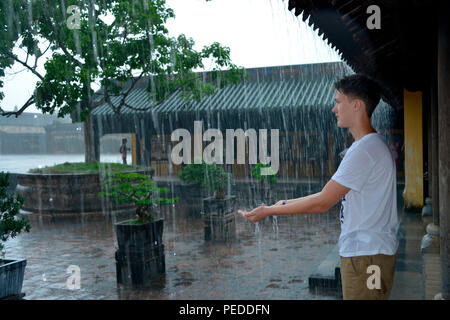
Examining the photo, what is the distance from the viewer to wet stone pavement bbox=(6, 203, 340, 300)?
212 inches

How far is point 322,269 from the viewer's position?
5453mm

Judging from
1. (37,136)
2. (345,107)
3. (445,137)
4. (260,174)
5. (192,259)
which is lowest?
(192,259)

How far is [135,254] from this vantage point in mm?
5734

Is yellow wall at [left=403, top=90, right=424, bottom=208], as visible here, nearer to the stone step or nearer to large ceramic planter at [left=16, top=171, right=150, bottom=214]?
the stone step

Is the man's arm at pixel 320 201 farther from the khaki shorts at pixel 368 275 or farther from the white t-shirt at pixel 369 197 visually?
the khaki shorts at pixel 368 275

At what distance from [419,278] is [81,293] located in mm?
4010

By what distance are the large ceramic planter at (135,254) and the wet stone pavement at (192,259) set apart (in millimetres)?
159

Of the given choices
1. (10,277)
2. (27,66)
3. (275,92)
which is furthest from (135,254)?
(275,92)

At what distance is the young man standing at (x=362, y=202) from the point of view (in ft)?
5.84

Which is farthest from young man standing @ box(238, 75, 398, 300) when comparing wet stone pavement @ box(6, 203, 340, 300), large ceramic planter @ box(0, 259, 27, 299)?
large ceramic planter @ box(0, 259, 27, 299)

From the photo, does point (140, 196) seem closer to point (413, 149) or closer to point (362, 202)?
point (362, 202)

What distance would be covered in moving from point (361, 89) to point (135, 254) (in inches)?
179

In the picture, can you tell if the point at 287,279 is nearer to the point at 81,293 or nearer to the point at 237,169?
the point at 81,293
